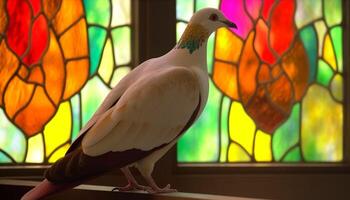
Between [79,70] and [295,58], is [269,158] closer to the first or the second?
A: [295,58]

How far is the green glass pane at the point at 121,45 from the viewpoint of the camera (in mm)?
2561

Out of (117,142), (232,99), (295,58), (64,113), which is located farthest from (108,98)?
(295,58)

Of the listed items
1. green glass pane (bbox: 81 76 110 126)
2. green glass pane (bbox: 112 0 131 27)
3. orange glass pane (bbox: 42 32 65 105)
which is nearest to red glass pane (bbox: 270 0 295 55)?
green glass pane (bbox: 112 0 131 27)

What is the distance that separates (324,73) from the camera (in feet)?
9.24

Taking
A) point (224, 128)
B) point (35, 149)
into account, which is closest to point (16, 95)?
Answer: point (35, 149)

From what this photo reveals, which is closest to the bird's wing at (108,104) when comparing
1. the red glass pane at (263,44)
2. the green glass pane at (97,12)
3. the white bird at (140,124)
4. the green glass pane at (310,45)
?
the white bird at (140,124)

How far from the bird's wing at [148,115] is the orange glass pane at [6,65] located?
108 cm

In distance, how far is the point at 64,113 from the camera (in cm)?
246

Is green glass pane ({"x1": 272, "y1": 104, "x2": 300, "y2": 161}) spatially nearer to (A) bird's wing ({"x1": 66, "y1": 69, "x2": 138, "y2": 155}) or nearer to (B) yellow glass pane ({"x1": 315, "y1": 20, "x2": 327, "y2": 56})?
(B) yellow glass pane ({"x1": 315, "y1": 20, "x2": 327, "y2": 56})

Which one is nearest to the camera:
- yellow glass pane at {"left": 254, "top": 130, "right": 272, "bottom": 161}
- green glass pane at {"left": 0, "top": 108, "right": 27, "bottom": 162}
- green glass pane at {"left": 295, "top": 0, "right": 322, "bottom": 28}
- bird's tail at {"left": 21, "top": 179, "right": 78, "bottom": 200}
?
bird's tail at {"left": 21, "top": 179, "right": 78, "bottom": 200}

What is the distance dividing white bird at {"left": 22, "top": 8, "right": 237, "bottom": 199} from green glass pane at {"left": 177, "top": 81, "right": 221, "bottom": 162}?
1.15m

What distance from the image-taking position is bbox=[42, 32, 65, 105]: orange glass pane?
8.06 ft

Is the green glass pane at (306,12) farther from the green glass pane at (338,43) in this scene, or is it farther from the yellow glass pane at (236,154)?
the yellow glass pane at (236,154)

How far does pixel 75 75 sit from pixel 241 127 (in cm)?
62
